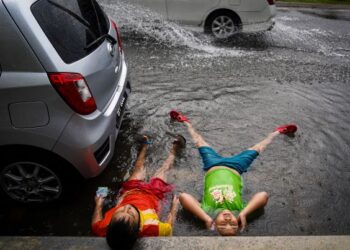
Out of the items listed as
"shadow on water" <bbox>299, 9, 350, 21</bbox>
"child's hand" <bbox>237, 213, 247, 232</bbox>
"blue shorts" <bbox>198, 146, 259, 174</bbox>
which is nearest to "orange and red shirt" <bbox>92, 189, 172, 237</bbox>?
"child's hand" <bbox>237, 213, 247, 232</bbox>

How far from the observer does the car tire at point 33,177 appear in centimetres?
329

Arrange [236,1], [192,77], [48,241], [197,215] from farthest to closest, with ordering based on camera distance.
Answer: [236,1], [192,77], [197,215], [48,241]

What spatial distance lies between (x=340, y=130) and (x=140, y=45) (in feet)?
16.3

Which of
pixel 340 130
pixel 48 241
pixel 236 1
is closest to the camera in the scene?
pixel 48 241

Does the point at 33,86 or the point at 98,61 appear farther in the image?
the point at 98,61

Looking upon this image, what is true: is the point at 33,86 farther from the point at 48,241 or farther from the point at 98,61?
the point at 48,241

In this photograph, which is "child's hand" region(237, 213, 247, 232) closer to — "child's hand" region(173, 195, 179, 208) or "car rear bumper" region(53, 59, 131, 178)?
"child's hand" region(173, 195, 179, 208)

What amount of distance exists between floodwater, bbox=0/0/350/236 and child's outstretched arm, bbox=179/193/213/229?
0.50 ft

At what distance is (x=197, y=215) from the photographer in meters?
3.53

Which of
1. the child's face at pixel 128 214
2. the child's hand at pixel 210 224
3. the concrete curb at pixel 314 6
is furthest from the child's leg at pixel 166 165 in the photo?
the concrete curb at pixel 314 6

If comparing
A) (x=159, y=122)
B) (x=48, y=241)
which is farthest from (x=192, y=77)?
(x=48, y=241)

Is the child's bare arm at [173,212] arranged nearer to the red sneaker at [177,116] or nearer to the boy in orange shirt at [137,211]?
the boy in orange shirt at [137,211]

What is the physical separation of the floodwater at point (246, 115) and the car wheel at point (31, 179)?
0.18 m

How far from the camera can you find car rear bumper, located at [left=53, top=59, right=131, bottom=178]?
3.16 metres
